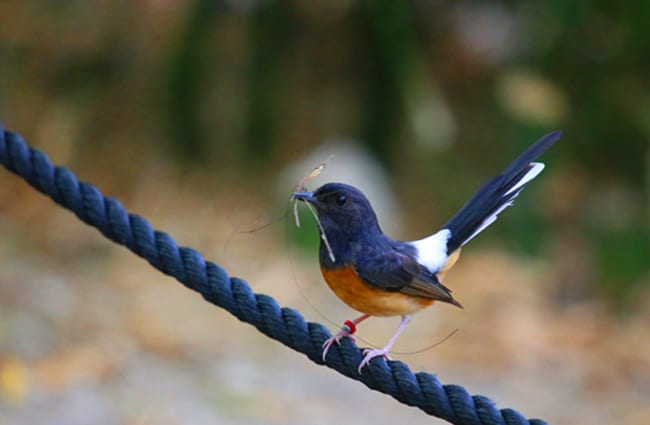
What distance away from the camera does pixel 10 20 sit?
5762 mm

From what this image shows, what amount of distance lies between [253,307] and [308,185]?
261cm

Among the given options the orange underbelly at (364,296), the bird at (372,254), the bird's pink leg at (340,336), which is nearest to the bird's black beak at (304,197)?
the bird at (372,254)

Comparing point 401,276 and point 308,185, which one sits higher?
point 401,276

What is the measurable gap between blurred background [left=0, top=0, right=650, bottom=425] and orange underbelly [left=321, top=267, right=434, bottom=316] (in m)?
1.92

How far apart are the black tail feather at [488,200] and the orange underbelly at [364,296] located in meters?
0.19

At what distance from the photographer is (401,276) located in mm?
1981

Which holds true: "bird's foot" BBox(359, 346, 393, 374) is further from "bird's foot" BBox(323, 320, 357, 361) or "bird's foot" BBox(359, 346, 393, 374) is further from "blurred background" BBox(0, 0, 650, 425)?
"blurred background" BBox(0, 0, 650, 425)

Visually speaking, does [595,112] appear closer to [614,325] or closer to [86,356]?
[614,325]

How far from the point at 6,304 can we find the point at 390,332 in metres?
1.58

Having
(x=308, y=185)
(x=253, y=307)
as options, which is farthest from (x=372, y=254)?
(x=308, y=185)

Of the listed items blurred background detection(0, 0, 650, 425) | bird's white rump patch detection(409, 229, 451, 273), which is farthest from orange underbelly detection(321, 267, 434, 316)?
blurred background detection(0, 0, 650, 425)

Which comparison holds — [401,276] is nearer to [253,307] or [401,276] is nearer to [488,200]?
[488,200]

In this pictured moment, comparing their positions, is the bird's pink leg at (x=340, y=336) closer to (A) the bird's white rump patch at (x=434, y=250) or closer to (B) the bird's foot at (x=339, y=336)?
(B) the bird's foot at (x=339, y=336)

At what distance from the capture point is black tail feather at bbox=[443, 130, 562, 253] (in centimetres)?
202
